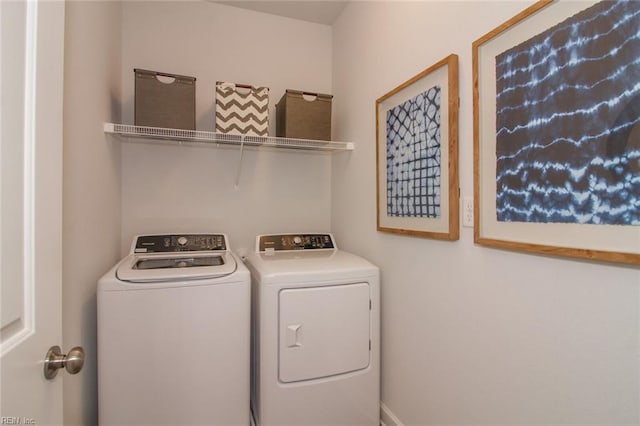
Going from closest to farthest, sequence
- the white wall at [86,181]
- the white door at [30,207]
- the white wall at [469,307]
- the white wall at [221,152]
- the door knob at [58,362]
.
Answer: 1. the white door at [30,207]
2. the door knob at [58,362]
3. the white wall at [469,307]
4. the white wall at [86,181]
5. the white wall at [221,152]

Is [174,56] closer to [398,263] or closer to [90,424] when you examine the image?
[398,263]

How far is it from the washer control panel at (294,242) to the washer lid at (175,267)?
0.86 ft

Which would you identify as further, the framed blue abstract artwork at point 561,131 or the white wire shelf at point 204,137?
the white wire shelf at point 204,137

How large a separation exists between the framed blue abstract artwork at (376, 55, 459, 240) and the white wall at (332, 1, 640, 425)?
5 cm

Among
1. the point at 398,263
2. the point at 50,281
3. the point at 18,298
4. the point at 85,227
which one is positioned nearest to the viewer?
the point at 18,298

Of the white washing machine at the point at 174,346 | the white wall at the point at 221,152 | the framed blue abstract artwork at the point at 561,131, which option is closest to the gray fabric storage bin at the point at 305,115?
the white wall at the point at 221,152

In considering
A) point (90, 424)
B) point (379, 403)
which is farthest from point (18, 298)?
point (379, 403)

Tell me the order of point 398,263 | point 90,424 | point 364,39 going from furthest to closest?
point 364,39 < point 398,263 < point 90,424

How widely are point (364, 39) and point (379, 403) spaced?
7.26ft

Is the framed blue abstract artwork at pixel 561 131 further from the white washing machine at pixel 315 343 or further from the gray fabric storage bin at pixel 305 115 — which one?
the gray fabric storage bin at pixel 305 115

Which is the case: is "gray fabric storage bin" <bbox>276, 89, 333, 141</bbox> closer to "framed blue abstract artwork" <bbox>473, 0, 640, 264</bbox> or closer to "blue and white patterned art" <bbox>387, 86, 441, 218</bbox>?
"blue and white patterned art" <bbox>387, 86, 441, 218</bbox>

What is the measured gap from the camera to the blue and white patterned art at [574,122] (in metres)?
0.79

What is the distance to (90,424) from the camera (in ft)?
5.09

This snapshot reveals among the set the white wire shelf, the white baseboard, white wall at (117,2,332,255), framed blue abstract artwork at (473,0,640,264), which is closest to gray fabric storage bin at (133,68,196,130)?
the white wire shelf
